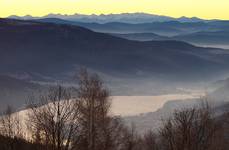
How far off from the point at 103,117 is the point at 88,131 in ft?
17.2

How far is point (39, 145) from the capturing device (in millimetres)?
36969

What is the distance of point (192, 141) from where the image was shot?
30.4 m

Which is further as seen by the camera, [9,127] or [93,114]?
[9,127]

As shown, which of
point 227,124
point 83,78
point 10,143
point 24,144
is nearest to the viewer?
point 83,78

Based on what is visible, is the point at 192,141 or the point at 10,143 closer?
the point at 192,141

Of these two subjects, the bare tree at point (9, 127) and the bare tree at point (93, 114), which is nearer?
the bare tree at point (93, 114)

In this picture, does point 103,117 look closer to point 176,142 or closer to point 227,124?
point 176,142

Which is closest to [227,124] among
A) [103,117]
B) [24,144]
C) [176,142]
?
[24,144]

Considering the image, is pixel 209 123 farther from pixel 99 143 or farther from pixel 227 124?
pixel 227 124

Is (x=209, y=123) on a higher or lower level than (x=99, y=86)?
lower

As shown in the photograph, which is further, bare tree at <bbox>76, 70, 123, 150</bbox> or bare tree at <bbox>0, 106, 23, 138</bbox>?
bare tree at <bbox>0, 106, 23, 138</bbox>

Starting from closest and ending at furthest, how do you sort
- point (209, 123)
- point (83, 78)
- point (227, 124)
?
point (209, 123) → point (83, 78) → point (227, 124)

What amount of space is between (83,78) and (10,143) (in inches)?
444

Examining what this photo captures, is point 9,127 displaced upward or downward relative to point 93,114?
downward
